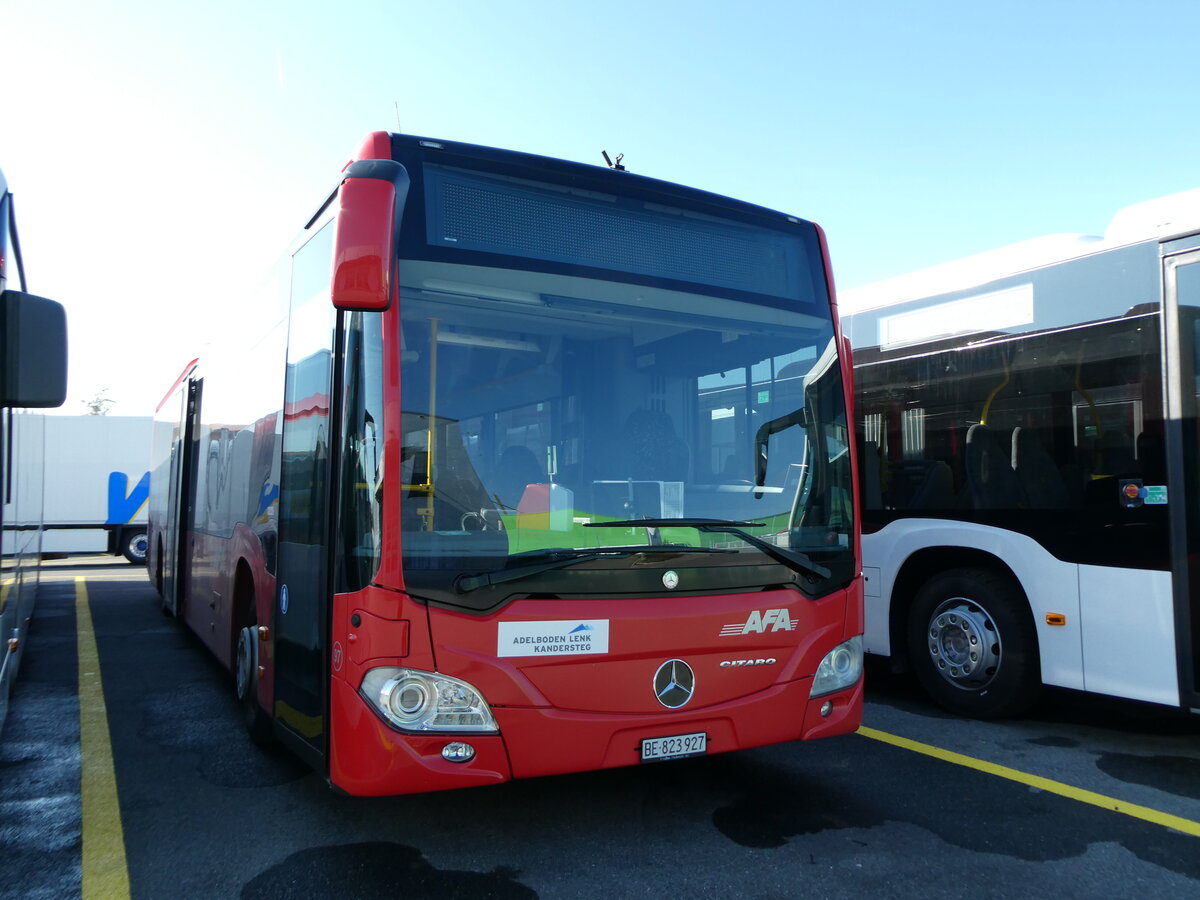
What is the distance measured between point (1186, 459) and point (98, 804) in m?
5.76

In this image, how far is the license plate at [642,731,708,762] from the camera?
367cm

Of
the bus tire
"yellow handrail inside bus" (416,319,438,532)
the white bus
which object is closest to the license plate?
"yellow handrail inside bus" (416,319,438,532)

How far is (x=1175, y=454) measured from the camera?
194 inches

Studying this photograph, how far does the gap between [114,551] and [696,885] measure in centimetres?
2012

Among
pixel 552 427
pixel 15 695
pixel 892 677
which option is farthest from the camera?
pixel 892 677

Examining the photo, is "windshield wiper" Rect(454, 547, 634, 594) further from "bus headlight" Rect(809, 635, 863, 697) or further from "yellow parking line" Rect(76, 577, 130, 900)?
"yellow parking line" Rect(76, 577, 130, 900)

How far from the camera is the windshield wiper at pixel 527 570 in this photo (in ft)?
11.1

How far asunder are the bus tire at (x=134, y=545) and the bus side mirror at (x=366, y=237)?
1940cm

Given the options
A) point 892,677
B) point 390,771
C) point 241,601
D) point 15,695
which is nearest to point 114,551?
point 15,695

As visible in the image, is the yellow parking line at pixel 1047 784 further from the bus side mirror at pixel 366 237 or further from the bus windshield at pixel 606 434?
the bus side mirror at pixel 366 237

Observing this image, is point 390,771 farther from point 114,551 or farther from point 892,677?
point 114,551

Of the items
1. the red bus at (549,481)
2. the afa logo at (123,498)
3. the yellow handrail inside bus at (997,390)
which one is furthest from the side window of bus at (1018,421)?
the afa logo at (123,498)

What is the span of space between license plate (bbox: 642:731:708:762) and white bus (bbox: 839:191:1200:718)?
284 cm

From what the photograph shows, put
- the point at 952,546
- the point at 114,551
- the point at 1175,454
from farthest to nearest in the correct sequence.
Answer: the point at 114,551, the point at 952,546, the point at 1175,454
